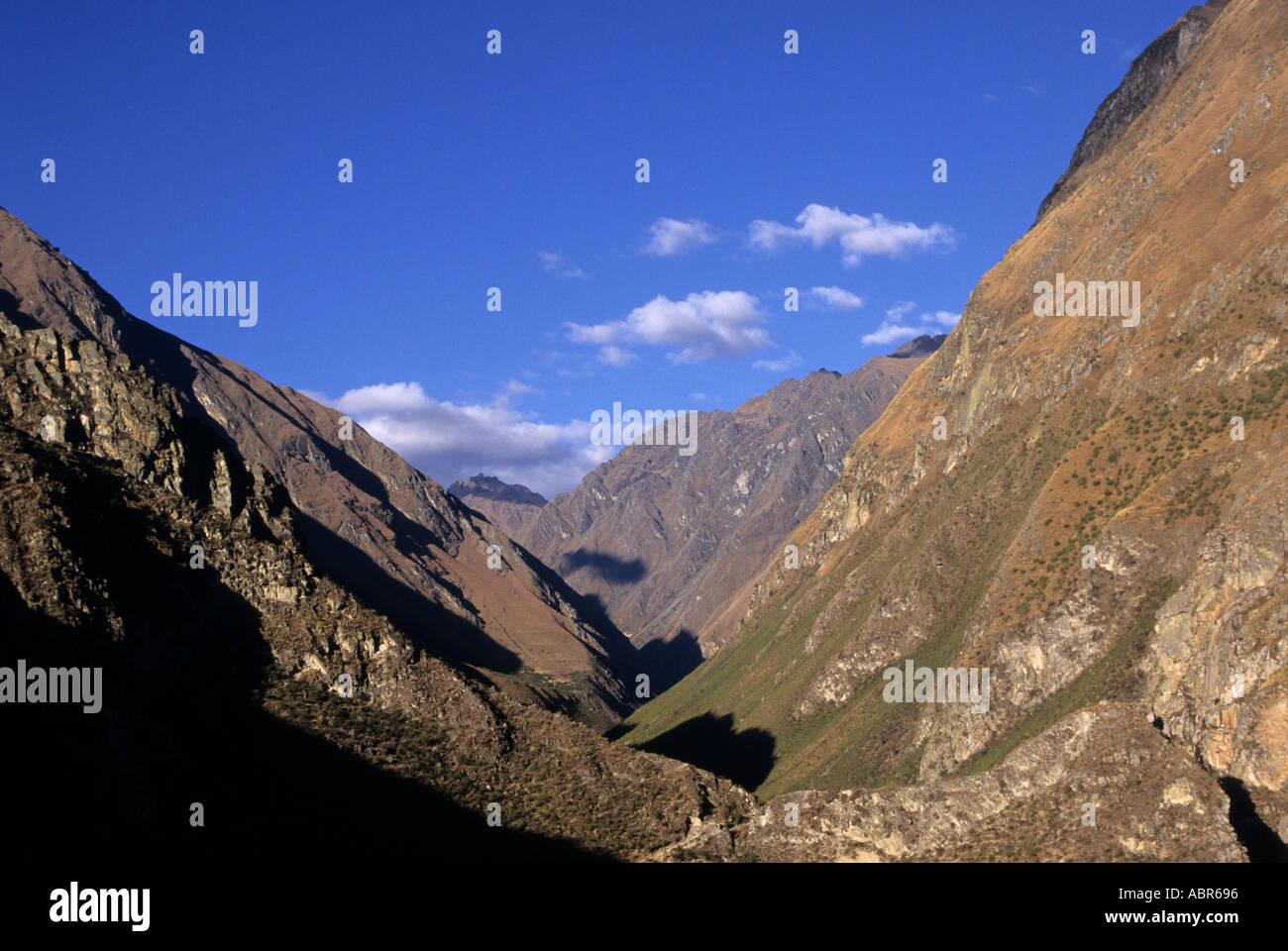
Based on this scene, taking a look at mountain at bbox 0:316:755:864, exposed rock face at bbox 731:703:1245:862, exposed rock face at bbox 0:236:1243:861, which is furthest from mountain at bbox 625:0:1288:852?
mountain at bbox 0:316:755:864

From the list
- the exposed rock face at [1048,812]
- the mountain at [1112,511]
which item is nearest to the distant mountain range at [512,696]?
the exposed rock face at [1048,812]

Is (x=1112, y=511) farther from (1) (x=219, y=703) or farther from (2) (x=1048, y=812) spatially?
(1) (x=219, y=703)

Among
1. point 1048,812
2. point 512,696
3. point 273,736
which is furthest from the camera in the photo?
point 512,696

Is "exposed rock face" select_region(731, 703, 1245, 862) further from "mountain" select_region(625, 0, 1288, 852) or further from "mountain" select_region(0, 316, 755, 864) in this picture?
"mountain" select_region(0, 316, 755, 864)

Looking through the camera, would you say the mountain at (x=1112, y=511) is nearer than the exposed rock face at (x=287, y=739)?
No

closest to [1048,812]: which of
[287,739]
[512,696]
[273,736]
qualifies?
[512,696]

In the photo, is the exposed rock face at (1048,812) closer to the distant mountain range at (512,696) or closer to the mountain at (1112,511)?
the distant mountain range at (512,696)

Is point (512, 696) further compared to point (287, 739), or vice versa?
point (512, 696)

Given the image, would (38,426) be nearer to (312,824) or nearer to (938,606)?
(312,824)

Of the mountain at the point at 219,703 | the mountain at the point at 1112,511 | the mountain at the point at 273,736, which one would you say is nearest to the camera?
the mountain at the point at 273,736

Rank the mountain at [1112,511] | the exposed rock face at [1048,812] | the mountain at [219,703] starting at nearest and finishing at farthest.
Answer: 1. the exposed rock face at [1048,812]
2. the mountain at [219,703]
3. the mountain at [1112,511]
